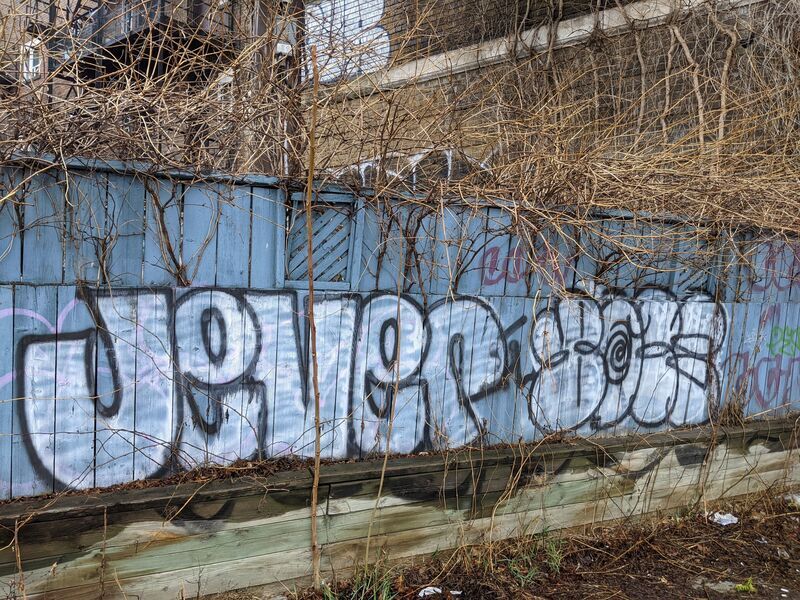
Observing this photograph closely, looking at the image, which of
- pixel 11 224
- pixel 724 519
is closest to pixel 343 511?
pixel 11 224

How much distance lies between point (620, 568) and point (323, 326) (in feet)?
8.18

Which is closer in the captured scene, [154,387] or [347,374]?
[154,387]

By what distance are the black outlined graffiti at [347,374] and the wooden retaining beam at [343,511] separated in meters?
0.18

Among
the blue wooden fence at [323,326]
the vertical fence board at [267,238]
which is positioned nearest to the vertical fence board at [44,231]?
the blue wooden fence at [323,326]

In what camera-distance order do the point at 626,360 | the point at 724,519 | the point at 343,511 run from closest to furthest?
the point at 343,511 < the point at 626,360 < the point at 724,519

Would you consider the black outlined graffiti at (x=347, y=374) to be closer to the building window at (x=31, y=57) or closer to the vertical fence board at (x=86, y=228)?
the vertical fence board at (x=86, y=228)

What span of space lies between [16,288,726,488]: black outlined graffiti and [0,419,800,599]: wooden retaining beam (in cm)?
18

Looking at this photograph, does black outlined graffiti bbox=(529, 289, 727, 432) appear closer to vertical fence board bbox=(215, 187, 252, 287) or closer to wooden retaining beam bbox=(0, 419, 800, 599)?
wooden retaining beam bbox=(0, 419, 800, 599)

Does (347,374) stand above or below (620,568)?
above

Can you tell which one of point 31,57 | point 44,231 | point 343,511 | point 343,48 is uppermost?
point 343,48

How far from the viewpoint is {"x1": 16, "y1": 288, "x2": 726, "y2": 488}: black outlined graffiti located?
119 inches

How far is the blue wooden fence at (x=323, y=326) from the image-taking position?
115 inches

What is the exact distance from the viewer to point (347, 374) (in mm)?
3672

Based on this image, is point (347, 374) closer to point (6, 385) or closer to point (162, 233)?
point (162, 233)
